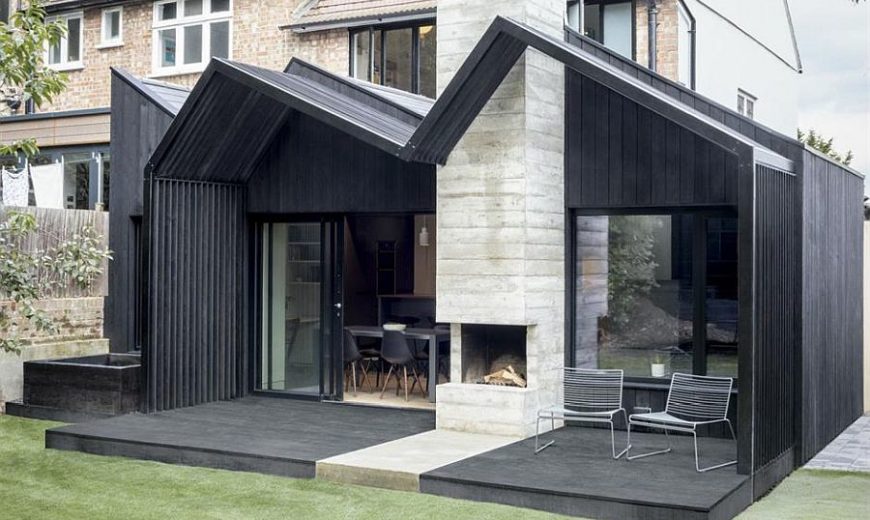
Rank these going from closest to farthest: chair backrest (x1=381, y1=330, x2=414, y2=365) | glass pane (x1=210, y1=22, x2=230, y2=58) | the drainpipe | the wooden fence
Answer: chair backrest (x1=381, y1=330, x2=414, y2=365) < the wooden fence < the drainpipe < glass pane (x1=210, y1=22, x2=230, y2=58)

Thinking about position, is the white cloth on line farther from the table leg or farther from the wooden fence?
the table leg

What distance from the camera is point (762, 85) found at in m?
19.8

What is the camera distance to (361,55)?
17922 millimetres

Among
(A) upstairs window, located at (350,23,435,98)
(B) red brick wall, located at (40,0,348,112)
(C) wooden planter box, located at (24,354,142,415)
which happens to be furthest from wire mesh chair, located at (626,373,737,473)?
(B) red brick wall, located at (40,0,348,112)

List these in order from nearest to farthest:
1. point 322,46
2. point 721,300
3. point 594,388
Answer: point 594,388 < point 721,300 < point 322,46

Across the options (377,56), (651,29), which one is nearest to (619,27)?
(651,29)

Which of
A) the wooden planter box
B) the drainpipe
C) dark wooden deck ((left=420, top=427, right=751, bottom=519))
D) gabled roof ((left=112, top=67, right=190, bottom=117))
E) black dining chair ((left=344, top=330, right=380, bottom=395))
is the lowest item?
dark wooden deck ((left=420, top=427, right=751, bottom=519))

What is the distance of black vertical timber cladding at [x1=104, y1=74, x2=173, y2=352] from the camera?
45.7 feet

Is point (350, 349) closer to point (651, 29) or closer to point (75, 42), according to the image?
point (651, 29)

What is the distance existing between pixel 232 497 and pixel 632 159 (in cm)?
487

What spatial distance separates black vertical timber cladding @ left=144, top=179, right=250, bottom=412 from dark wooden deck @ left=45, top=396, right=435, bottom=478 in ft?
1.23

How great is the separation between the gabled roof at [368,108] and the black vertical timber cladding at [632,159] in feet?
1.30

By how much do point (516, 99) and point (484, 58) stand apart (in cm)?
67

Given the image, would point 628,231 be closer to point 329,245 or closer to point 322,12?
point 329,245
